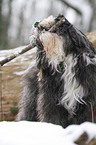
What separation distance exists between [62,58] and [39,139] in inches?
54.0

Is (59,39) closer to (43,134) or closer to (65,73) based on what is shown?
(65,73)

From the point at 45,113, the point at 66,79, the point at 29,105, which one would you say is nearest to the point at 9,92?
the point at 29,105

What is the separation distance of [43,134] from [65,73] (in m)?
1.34

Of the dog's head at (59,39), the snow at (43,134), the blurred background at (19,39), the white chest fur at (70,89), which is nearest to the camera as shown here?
the snow at (43,134)

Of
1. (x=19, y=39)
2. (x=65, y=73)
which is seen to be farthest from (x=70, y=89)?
(x=19, y=39)

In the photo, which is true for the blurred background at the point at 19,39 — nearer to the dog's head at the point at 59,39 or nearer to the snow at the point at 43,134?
the dog's head at the point at 59,39

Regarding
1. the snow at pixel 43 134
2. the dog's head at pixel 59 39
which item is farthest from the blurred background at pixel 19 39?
the snow at pixel 43 134

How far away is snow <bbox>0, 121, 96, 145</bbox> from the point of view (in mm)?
659

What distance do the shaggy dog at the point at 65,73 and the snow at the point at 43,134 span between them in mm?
1180

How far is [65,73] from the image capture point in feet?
6.77

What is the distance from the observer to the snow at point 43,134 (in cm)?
66

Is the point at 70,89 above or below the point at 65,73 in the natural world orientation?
below

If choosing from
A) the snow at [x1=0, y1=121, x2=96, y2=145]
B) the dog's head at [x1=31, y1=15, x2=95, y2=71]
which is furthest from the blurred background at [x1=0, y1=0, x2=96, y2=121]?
the snow at [x1=0, y1=121, x2=96, y2=145]

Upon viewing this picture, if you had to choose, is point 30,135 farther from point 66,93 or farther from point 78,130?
point 66,93
